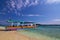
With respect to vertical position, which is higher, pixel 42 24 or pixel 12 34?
pixel 42 24

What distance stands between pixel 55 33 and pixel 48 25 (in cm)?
14

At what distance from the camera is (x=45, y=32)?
1678mm

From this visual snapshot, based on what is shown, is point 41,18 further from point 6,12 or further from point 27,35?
point 6,12

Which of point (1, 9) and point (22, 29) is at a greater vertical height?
point (1, 9)

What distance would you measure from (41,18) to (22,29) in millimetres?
307

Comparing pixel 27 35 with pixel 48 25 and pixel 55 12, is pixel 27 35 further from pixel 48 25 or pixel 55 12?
pixel 55 12

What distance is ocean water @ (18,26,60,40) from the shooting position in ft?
5.34

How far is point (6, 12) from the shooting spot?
1.70m

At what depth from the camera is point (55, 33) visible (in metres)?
1.65

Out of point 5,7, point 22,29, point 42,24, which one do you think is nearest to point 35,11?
point 42,24

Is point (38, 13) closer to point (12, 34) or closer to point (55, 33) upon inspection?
point (55, 33)

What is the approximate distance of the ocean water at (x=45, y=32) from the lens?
64.1 inches

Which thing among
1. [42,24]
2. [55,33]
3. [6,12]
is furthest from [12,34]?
[55,33]

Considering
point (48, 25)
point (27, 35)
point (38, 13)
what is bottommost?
point (27, 35)
